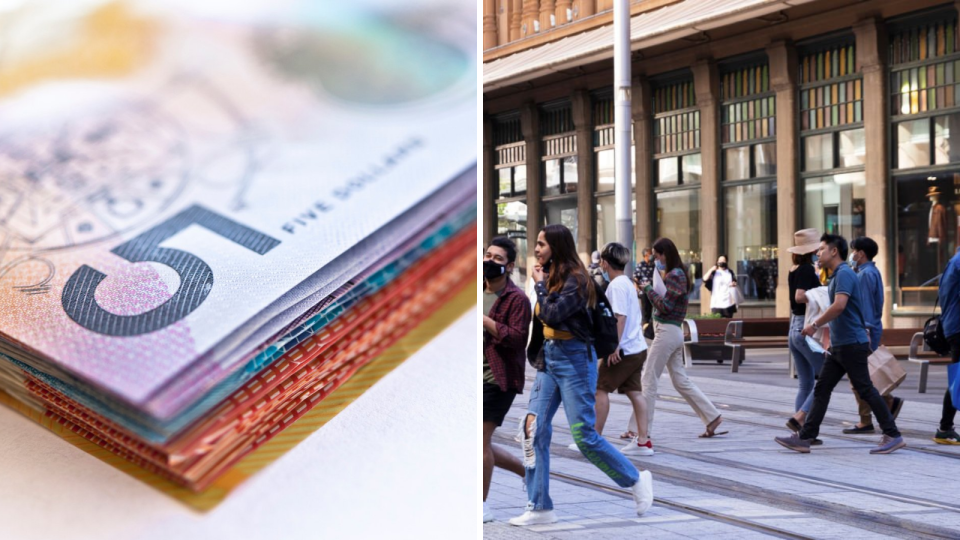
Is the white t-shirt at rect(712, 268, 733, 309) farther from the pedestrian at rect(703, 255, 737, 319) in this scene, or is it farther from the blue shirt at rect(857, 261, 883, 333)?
the blue shirt at rect(857, 261, 883, 333)

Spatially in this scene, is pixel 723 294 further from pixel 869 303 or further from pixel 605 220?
pixel 869 303

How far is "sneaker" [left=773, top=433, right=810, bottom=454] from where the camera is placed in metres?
7.89

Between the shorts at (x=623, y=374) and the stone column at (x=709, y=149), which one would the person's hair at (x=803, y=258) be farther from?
the stone column at (x=709, y=149)

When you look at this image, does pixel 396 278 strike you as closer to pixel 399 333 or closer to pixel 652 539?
pixel 399 333

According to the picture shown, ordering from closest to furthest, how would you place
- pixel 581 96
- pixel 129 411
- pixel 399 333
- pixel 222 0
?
pixel 129 411
pixel 399 333
pixel 222 0
pixel 581 96

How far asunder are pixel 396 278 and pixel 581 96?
25497 mm

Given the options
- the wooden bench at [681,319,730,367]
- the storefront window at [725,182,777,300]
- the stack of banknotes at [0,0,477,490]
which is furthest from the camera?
the storefront window at [725,182,777,300]

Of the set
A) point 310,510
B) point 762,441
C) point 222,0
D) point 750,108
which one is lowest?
point 762,441

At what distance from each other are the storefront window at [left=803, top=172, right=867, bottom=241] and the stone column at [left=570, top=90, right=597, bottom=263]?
6590 millimetres

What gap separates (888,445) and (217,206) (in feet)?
21.5

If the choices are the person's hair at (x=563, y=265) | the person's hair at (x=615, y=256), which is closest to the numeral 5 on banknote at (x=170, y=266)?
the person's hair at (x=563, y=265)

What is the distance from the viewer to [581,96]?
27297 mm

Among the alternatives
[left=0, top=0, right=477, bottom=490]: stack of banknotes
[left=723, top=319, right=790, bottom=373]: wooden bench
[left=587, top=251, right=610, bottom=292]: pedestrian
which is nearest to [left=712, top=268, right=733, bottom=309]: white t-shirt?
[left=723, top=319, right=790, bottom=373]: wooden bench

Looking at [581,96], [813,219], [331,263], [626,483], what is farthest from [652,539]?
[581,96]
